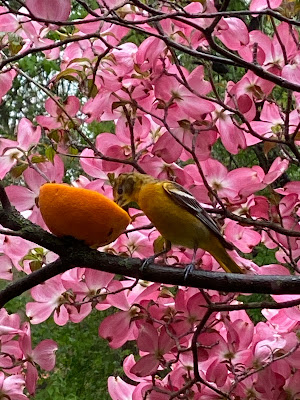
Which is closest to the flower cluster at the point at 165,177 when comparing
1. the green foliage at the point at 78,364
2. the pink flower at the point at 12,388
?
the pink flower at the point at 12,388

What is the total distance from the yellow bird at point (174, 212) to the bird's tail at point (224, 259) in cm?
1

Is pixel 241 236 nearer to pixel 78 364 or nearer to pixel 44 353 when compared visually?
pixel 44 353

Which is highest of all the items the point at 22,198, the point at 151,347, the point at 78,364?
the point at 22,198

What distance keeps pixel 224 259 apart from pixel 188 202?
88 mm

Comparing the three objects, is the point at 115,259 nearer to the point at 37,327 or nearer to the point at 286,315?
the point at 286,315

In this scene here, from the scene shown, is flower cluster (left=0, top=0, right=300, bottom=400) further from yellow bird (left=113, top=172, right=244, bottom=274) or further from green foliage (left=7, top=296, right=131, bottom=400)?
green foliage (left=7, top=296, right=131, bottom=400)

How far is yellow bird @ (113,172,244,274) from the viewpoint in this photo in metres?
0.66

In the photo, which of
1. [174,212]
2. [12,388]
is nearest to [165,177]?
[174,212]

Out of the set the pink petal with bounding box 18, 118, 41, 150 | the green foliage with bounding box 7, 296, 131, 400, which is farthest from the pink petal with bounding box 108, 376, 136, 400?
the green foliage with bounding box 7, 296, 131, 400

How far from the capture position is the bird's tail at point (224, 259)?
0.69 m

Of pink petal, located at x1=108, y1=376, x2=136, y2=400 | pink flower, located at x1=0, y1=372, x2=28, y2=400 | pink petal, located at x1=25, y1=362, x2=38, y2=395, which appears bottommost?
pink petal, located at x1=108, y1=376, x2=136, y2=400

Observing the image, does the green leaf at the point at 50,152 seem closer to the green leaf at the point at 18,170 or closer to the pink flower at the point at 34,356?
the green leaf at the point at 18,170

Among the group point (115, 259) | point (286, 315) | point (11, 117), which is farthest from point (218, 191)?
point (11, 117)

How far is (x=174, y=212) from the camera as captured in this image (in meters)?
0.67
